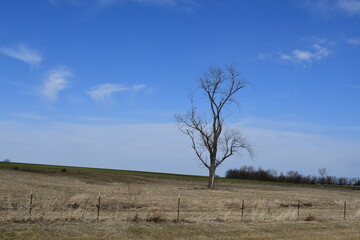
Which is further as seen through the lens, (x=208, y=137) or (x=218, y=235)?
(x=208, y=137)

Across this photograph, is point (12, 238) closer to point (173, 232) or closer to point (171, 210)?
point (173, 232)

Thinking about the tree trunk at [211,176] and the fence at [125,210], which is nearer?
the fence at [125,210]

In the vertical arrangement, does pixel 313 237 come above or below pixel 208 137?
below

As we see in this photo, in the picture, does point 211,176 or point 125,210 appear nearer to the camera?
point 125,210

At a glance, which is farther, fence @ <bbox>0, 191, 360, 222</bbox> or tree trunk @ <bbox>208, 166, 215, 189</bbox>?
tree trunk @ <bbox>208, 166, 215, 189</bbox>

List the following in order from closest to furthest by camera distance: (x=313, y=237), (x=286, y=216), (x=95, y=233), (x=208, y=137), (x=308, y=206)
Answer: (x=95, y=233)
(x=313, y=237)
(x=286, y=216)
(x=308, y=206)
(x=208, y=137)

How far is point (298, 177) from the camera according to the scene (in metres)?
180

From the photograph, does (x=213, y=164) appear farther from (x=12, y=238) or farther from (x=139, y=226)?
(x=12, y=238)

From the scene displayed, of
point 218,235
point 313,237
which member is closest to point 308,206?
point 313,237

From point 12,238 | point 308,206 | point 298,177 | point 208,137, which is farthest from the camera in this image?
point 298,177

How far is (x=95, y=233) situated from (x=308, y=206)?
2584cm

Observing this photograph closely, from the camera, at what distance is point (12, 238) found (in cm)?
1280

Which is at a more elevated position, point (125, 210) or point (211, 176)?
point (211, 176)

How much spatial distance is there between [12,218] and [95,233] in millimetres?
3346
